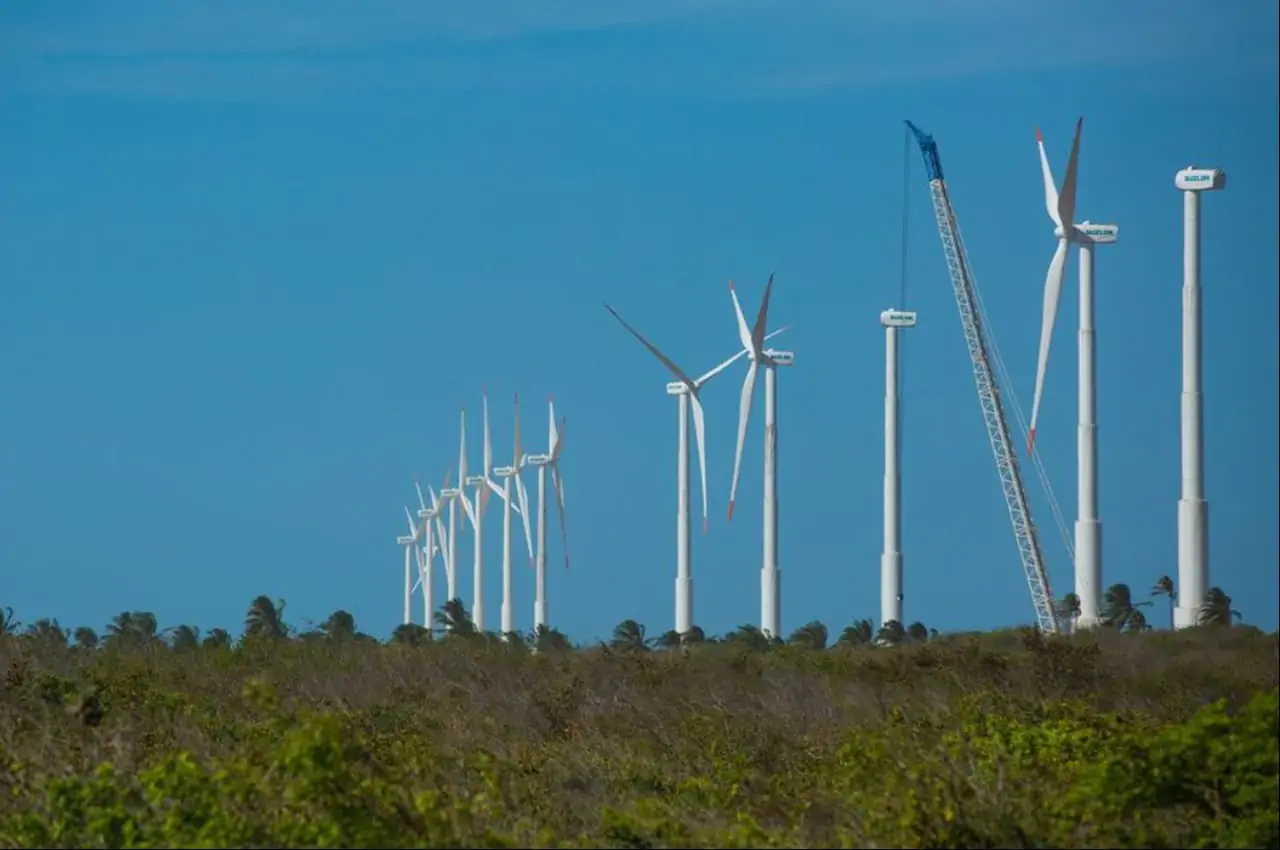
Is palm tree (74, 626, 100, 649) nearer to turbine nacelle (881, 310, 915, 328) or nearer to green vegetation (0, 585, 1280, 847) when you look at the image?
green vegetation (0, 585, 1280, 847)

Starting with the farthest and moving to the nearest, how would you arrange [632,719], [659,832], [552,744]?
[632,719], [552,744], [659,832]

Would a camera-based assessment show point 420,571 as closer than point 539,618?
No

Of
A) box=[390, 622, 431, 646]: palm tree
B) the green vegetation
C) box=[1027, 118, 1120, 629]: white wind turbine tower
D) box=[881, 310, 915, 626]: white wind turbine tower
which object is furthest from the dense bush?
box=[881, 310, 915, 626]: white wind turbine tower

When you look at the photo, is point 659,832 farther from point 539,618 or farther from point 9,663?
point 539,618

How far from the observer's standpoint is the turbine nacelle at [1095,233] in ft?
217

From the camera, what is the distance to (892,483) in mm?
77062

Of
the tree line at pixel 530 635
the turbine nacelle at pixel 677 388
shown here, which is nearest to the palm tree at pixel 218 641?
the tree line at pixel 530 635

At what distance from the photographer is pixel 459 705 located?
3497cm

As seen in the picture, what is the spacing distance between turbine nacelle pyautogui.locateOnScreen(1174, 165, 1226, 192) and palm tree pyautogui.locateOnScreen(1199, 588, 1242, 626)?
10.9 m

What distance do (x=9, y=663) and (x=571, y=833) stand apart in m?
16.2

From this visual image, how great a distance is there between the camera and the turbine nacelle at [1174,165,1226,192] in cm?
6197

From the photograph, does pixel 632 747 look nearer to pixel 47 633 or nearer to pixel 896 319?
pixel 47 633

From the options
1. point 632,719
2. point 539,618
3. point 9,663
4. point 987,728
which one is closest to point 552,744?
point 632,719

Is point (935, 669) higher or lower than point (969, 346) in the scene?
lower
